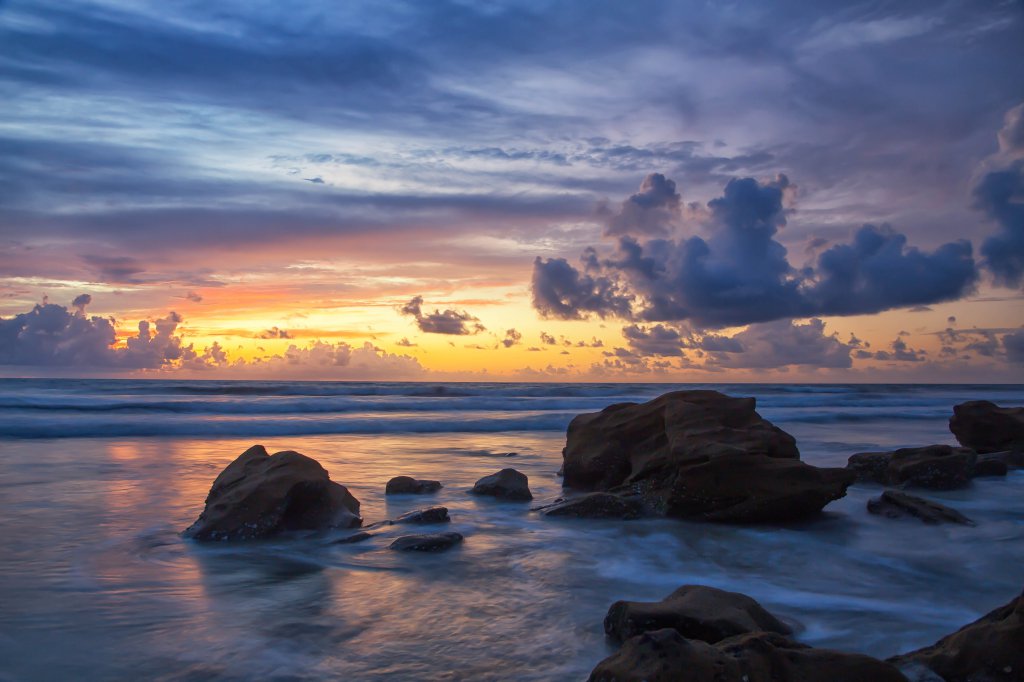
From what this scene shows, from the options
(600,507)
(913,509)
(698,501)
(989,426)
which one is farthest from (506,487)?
(989,426)

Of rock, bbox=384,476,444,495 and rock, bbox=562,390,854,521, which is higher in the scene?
rock, bbox=562,390,854,521

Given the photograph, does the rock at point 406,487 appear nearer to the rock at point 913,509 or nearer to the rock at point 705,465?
the rock at point 705,465

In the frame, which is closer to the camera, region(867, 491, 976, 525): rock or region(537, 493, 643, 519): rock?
region(867, 491, 976, 525): rock

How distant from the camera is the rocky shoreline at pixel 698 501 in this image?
289 centimetres

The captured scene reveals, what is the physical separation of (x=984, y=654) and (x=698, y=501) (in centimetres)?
444

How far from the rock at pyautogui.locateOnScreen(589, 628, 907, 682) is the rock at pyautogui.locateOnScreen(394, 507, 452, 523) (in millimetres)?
4567

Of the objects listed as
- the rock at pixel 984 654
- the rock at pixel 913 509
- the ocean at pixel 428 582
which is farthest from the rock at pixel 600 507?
the rock at pixel 984 654

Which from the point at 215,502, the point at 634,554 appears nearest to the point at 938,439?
the point at 634,554

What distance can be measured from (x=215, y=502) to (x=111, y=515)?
158 cm

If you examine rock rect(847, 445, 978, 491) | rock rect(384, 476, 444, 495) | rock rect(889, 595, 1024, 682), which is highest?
rock rect(889, 595, 1024, 682)

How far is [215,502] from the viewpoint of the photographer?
705cm

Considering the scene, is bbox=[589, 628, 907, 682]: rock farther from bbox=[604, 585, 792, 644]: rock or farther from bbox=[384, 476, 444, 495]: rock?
bbox=[384, 476, 444, 495]: rock

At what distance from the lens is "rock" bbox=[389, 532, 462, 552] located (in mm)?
6188

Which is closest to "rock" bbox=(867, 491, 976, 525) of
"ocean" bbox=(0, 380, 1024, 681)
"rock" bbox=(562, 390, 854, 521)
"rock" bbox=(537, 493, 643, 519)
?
"ocean" bbox=(0, 380, 1024, 681)
